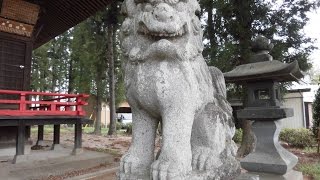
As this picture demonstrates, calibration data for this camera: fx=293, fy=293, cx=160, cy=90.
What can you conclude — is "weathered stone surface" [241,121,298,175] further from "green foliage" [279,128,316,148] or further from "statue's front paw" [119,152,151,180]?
"green foliage" [279,128,316,148]

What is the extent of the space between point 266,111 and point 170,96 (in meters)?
3.06

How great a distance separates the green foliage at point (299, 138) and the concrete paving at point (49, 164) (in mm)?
7907

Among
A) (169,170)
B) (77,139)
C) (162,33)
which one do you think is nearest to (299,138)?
(77,139)

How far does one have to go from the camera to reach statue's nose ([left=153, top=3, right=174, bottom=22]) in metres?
2.30

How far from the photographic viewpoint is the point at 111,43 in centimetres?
1534

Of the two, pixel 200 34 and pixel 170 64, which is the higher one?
pixel 200 34

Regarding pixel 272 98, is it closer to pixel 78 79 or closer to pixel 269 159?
pixel 269 159

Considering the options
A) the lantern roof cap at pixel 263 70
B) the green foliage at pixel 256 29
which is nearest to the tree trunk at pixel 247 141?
the green foliage at pixel 256 29

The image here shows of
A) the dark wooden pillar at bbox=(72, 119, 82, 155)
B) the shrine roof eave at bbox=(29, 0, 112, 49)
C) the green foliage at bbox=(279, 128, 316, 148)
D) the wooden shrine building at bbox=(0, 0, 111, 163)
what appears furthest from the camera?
the green foliage at bbox=(279, 128, 316, 148)

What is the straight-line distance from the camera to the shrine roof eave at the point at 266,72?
4.51m

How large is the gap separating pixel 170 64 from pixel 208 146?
802mm

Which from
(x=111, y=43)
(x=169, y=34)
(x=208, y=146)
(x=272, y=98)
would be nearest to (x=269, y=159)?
(x=272, y=98)

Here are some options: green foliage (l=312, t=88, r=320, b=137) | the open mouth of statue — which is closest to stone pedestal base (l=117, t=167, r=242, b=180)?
the open mouth of statue

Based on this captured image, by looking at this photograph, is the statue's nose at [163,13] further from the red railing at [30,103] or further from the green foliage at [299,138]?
the green foliage at [299,138]
